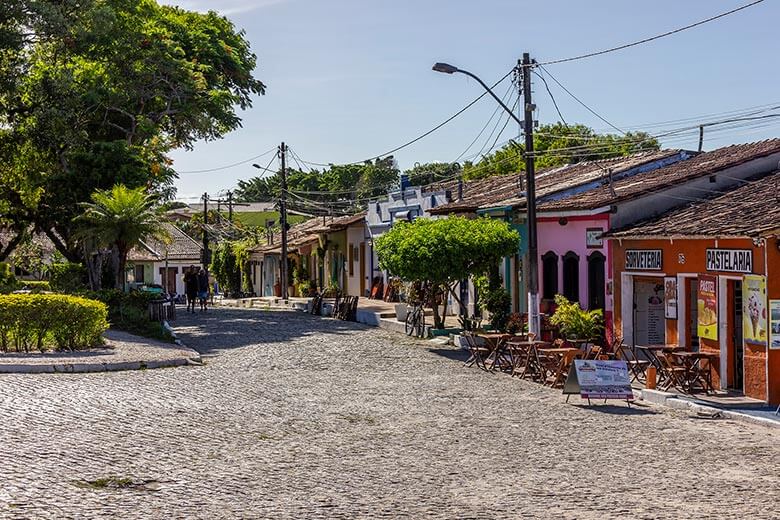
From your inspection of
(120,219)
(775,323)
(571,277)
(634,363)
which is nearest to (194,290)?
(120,219)

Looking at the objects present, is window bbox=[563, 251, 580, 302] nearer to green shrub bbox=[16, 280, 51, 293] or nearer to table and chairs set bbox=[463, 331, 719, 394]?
table and chairs set bbox=[463, 331, 719, 394]

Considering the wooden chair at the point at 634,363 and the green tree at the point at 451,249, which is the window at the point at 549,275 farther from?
the wooden chair at the point at 634,363

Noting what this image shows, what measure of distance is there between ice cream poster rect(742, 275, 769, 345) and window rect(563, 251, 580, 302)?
793 centimetres

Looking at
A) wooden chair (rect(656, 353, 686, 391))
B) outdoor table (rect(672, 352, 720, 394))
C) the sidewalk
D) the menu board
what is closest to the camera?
wooden chair (rect(656, 353, 686, 391))

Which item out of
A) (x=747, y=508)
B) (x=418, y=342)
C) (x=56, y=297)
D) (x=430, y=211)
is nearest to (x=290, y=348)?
(x=418, y=342)

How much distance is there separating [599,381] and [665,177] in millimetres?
9753

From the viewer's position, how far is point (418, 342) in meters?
27.7

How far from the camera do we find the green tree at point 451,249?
25.5 metres

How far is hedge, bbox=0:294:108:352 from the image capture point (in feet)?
69.2

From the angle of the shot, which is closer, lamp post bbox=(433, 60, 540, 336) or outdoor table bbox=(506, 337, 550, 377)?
outdoor table bbox=(506, 337, 550, 377)

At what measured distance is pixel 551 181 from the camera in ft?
105

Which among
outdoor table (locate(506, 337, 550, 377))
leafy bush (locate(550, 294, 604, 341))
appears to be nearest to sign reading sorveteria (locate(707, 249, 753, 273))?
outdoor table (locate(506, 337, 550, 377))

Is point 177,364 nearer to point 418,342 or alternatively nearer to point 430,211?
point 418,342

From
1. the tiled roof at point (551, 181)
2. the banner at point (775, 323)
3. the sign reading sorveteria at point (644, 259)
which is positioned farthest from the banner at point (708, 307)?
the tiled roof at point (551, 181)
